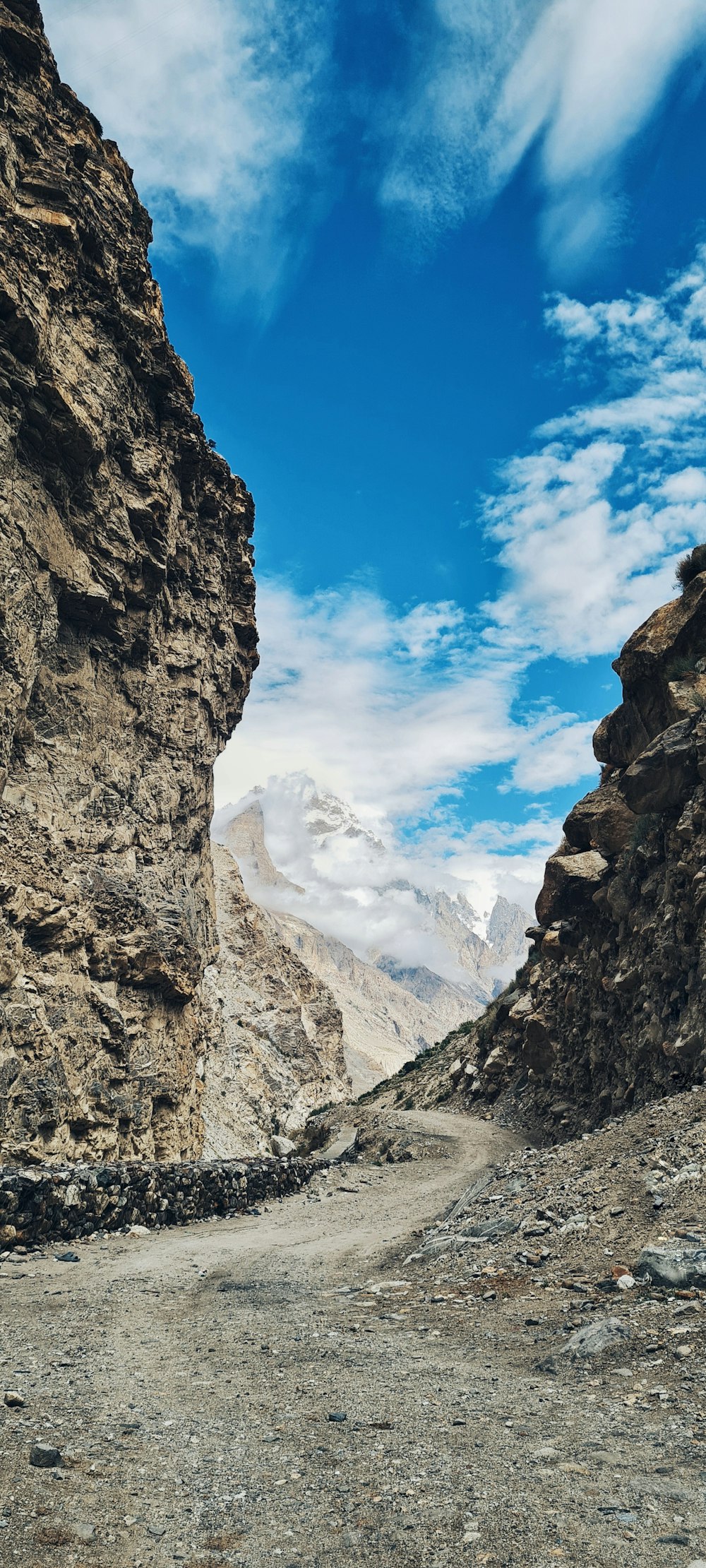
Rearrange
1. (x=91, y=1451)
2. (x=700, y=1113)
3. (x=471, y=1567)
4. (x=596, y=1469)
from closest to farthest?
(x=471, y=1567)
(x=596, y=1469)
(x=91, y=1451)
(x=700, y=1113)

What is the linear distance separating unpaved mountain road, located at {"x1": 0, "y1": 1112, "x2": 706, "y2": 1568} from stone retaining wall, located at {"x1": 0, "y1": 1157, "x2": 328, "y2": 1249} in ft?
6.21

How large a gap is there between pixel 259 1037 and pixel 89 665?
4726 centimetres

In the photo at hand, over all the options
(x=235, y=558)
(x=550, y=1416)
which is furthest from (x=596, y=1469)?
(x=235, y=558)

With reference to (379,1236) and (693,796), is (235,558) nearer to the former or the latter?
(693,796)

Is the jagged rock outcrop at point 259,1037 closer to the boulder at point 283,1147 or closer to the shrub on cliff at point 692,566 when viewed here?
the boulder at point 283,1147

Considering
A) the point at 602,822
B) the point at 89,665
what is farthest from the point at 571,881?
the point at 89,665

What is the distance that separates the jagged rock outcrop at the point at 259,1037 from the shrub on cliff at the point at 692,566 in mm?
38835

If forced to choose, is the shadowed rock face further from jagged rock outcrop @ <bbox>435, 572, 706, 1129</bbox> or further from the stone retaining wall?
jagged rock outcrop @ <bbox>435, 572, 706, 1129</bbox>

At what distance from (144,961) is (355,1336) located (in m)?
19.5

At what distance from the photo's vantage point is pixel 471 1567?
12.5ft

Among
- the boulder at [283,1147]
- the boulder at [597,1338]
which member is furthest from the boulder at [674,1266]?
the boulder at [283,1147]

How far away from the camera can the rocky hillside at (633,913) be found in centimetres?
2031

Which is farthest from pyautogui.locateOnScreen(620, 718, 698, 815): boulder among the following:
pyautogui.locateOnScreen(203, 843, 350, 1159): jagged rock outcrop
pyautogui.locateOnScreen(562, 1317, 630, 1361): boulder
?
pyautogui.locateOnScreen(203, 843, 350, 1159): jagged rock outcrop

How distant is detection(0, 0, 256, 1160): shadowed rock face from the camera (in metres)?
22.7
